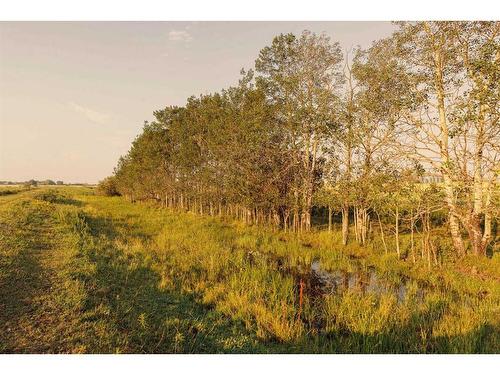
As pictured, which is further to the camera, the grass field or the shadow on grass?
the grass field

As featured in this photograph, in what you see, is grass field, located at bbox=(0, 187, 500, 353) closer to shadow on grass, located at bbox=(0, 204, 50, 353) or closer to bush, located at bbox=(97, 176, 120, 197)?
shadow on grass, located at bbox=(0, 204, 50, 353)

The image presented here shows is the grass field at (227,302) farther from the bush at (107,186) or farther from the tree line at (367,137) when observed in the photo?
the bush at (107,186)

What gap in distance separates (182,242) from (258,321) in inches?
352

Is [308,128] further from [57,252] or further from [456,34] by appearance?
[57,252]

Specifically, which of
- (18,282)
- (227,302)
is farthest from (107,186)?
(227,302)

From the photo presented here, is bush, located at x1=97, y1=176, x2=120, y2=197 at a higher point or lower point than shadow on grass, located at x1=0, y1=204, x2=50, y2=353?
higher

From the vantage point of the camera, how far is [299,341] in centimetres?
559

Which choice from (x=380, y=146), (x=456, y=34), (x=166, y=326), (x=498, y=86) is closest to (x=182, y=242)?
(x=166, y=326)

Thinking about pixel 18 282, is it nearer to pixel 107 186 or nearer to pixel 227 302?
pixel 227 302

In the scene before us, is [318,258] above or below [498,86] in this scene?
below

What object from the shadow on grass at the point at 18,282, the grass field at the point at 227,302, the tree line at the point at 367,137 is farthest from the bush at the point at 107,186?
the grass field at the point at 227,302

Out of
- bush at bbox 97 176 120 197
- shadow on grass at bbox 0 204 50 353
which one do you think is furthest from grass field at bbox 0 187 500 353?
bush at bbox 97 176 120 197

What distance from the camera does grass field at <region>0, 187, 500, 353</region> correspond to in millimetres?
5438

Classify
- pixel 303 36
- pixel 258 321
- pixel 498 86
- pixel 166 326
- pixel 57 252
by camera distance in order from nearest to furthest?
1. pixel 166 326
2. pixel 258 321
3. pixel 498 86
4. pixel 57 252
5. pixel 303 36
